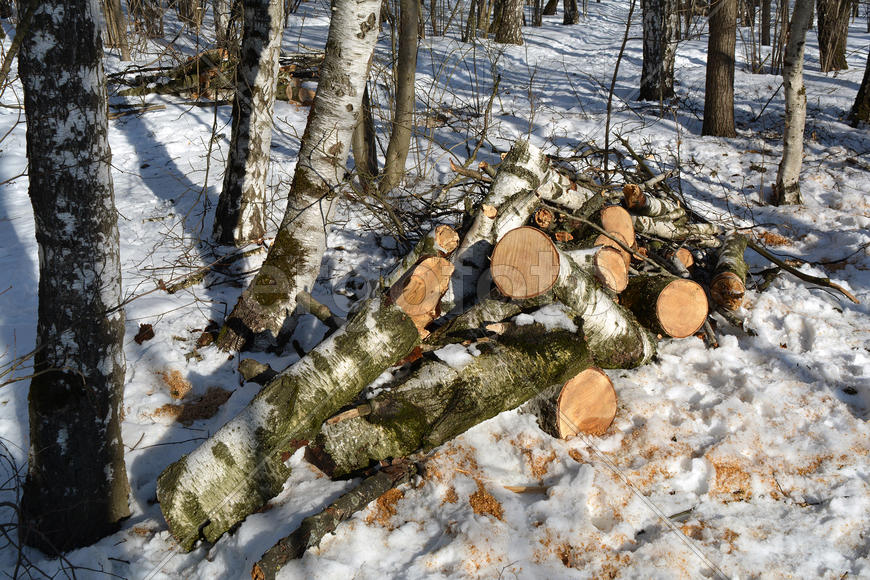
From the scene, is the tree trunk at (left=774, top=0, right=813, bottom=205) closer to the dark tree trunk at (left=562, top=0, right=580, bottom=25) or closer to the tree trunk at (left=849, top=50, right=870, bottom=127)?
the tree trunk at (left=849, top=50, right=870, bottom=127)

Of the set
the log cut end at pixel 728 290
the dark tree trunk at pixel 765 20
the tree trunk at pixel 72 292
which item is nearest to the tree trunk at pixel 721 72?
the log cut end at pixel 728 290

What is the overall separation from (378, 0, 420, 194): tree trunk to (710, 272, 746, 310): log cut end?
9.79 ft

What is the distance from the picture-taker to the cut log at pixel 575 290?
9.93 feet

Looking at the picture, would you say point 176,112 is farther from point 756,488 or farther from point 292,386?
point 756,488

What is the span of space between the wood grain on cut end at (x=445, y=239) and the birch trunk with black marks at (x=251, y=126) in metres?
2.01

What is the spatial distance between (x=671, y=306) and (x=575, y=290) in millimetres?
932

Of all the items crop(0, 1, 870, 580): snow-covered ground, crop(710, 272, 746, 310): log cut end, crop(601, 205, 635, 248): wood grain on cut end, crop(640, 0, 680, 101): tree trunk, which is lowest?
crop(0, 1, 870, 580): snow-covered ground

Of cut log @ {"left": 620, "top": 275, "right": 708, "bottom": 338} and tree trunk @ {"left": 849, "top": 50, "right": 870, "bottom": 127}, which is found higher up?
tree trunk @ {"left": 849, "top": 50, "right": 870, "bottom": 127}

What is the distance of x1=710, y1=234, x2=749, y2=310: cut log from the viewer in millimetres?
4008

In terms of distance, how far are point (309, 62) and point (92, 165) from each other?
7420mm

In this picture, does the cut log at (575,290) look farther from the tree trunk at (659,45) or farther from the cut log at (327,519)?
the tree trunk at (659,45)

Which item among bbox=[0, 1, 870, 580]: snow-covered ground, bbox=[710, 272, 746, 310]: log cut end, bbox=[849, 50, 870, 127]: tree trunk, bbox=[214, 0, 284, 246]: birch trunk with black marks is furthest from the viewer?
bbox=[849, 50, 870, 127]: tree trunk

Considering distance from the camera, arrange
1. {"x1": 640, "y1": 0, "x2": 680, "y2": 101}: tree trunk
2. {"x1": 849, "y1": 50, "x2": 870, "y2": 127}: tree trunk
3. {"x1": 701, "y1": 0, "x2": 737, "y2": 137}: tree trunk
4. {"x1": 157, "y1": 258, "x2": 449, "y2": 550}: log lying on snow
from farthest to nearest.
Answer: {"x1": 640, "y1": 0, "x2": 680, "y2": 101}: tree trunk < {"x1": 849, "y1": 50, "x2": 870, "y2": 127}: tree trunk < {"x1": 701, "y1": 0, "x2": 737, "y2": 137}: tree trunk < {"x1": 157, "y1": 258, "x2": 449, "y2": 550}: log lying on snow

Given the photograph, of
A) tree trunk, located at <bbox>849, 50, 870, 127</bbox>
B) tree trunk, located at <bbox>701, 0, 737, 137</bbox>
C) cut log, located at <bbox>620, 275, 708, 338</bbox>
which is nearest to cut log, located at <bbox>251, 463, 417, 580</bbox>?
cut log, located at <bbox>620, 275, 708, 338</bbox>
